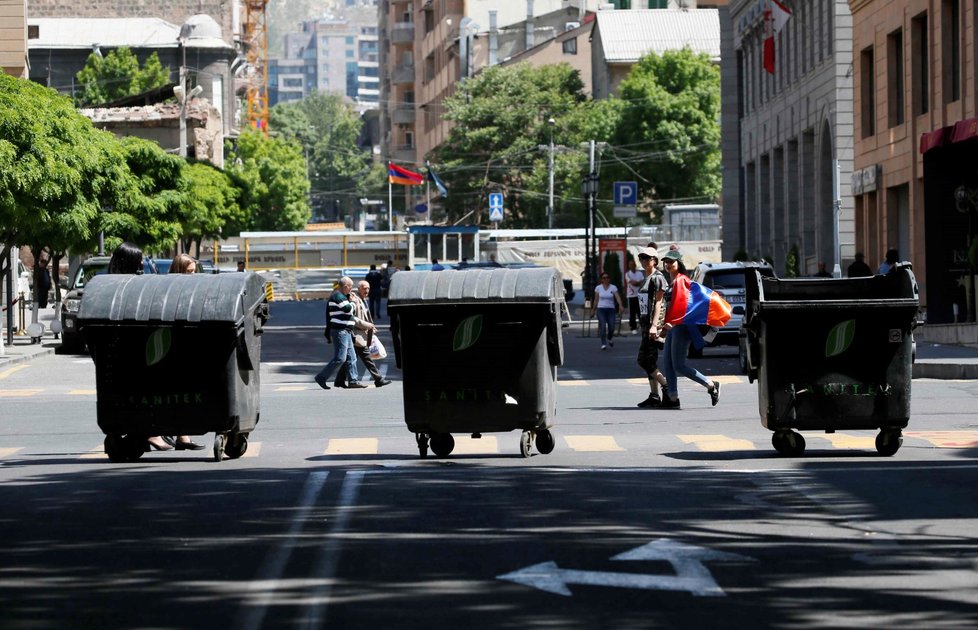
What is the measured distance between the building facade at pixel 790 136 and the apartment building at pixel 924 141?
2.35 metres

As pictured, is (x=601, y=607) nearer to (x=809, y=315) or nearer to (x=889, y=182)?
(x=809, y=315)

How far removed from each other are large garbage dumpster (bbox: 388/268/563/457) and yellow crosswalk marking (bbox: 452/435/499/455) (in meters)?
1.31

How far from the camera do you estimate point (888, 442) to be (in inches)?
601

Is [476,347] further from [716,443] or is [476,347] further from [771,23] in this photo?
[771,23]

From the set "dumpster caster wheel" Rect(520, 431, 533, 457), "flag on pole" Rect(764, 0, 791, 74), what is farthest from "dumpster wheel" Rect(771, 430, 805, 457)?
"flag on pole" Rect(764, 0, 791, 74)

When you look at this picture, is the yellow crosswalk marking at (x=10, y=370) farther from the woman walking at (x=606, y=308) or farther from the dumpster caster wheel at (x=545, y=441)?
the dumpster caster wheel at (x=545, y=441)

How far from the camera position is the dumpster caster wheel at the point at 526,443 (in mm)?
15695

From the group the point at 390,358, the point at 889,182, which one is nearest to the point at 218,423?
the point at 390,358

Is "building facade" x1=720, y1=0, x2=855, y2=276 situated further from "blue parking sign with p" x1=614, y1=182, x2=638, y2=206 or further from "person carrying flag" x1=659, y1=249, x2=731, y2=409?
"person carrying flag" x1=659, y1=249, x2=731, y2=409

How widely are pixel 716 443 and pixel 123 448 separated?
5.33m

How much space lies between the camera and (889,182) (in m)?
43.7

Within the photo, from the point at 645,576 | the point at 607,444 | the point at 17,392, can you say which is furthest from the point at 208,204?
the point at 645,576

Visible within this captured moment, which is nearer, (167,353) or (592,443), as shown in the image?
(167,353)

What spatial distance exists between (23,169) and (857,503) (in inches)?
1080
